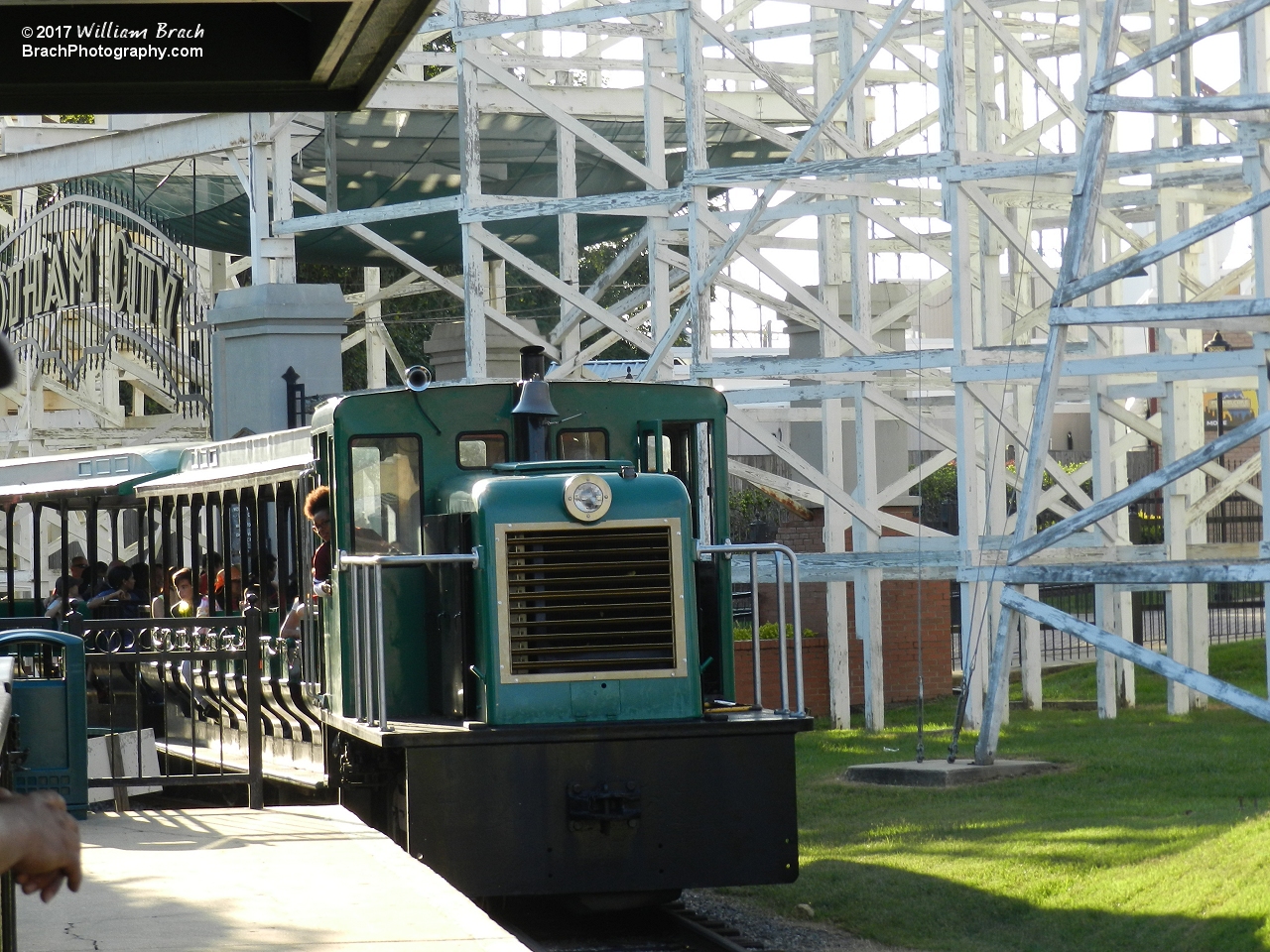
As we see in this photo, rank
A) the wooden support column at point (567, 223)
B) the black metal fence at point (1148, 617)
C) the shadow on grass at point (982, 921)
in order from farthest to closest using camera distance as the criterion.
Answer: the black metal fence at point (1148, 617)
the wooden support column at point (567, 223)
the shadow on grass at point (982, 921)

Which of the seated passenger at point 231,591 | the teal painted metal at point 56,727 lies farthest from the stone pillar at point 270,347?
the teal painted metal at point 56,727

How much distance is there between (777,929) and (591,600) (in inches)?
82.6

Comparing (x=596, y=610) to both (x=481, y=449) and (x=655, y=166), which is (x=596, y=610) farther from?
(x=655, y=166)

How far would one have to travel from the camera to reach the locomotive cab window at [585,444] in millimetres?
10422

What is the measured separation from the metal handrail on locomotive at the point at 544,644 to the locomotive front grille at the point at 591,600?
10 mm

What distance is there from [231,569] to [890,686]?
8524 mm

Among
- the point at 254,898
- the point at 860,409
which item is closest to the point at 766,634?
the point at 860,409

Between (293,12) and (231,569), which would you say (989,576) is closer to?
(231,569)

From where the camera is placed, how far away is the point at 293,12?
5.23m

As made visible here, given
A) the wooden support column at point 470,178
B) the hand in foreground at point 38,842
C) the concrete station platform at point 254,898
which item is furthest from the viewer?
the wooden support column at point 470,178

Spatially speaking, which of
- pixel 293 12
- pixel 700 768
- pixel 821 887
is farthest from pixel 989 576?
pixel 293 12

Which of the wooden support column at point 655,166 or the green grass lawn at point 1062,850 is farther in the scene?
the wooden support column at point 655,166

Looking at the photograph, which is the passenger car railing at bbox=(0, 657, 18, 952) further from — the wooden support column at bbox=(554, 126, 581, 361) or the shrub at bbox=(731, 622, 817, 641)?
the wooden support column at bbox=(554, 126, 581, 361)

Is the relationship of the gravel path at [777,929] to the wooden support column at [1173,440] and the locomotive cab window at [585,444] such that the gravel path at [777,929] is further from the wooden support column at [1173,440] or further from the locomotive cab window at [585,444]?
the wooden support column at [1173,440]
